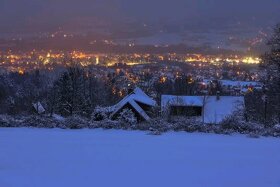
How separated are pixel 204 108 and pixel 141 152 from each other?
25696mm

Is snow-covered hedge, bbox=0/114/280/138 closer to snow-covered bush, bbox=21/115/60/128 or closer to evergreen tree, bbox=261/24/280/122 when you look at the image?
snow-covered bush, bbox=21/115/60/128

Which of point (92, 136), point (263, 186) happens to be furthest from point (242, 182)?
point (92, 136)

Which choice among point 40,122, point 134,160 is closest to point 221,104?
point 40,122

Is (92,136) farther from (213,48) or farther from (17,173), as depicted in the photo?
(213,48)

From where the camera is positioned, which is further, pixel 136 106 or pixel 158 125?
pixel 136 106

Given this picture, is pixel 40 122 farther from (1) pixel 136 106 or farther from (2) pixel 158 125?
(1) pixel 136 106

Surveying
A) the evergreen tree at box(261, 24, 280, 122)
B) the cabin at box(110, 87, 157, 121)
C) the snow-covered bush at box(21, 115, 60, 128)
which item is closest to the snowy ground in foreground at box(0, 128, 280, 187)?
the snow-covered bush at box(21, 115, 60, 128)

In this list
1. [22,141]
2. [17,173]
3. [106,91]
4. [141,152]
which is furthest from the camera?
[106,91]

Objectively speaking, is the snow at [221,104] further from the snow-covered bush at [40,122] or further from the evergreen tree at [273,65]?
the snow-covered bush at [40,122]

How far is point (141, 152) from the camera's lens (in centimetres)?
610

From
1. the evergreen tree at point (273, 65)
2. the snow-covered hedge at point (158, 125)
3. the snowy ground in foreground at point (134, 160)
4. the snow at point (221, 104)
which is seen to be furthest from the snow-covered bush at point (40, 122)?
the snow at point (221, 104)

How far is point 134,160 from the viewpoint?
222 inches

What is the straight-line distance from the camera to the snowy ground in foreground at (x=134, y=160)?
480cm

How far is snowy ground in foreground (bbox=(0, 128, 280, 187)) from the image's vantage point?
480 centimetres
